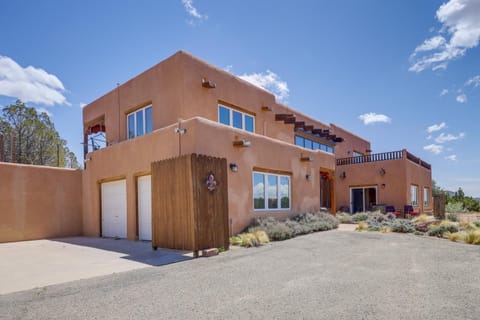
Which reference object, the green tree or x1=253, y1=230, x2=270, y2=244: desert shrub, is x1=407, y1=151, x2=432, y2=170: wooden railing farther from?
the green tree

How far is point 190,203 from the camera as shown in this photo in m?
7.82

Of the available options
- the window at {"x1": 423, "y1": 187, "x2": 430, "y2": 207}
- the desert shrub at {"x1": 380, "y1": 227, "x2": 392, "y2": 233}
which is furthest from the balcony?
the desert shrub at {"x1": 380, "y1": 227, "x2": 392, "y2": 233}

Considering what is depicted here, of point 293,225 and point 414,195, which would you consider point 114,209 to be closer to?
point 293,225

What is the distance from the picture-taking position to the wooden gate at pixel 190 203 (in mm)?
7863

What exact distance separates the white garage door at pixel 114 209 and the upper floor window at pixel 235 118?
5.22 m

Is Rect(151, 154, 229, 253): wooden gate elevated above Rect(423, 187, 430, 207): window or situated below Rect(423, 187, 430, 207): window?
above

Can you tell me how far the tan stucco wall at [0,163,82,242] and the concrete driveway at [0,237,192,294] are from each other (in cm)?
305

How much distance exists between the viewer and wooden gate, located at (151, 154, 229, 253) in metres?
7.86

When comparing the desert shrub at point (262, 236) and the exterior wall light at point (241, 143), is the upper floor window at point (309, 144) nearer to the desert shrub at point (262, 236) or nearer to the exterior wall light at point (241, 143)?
the exterior wall light at point (241, 143)

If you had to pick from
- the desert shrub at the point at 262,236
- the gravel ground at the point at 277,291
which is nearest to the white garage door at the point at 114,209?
the desert shrub at the point at 262,236

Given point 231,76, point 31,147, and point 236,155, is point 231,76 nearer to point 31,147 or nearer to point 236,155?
point 236,155

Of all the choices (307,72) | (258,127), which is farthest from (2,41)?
(307,72)

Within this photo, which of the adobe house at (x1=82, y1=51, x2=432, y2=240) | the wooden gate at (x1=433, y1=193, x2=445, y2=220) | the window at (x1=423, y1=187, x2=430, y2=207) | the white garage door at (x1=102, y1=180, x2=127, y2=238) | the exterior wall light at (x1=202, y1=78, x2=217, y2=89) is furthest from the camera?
the window at (x1=423, y1=187, x2=430, y2=207)

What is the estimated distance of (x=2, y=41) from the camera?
49.2 ft
